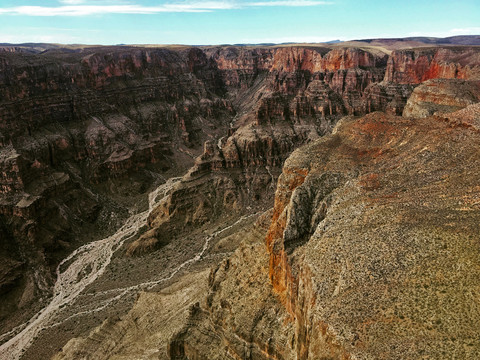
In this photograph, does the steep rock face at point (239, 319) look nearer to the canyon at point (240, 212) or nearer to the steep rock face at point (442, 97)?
the canyon at point (240, 212)

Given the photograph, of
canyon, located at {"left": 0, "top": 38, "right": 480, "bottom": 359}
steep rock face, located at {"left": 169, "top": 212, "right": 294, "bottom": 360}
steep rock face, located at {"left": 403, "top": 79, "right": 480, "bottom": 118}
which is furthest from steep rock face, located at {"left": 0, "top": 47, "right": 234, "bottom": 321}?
steep rock face, located at {"left": 403, "top": 79, "right": 480, "bottom": 118}

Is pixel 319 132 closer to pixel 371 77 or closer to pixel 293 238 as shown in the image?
pixel 371 77

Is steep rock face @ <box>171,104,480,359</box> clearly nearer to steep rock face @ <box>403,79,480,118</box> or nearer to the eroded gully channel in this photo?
the eroded gully channel

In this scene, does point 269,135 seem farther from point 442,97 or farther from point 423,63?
point 423,63

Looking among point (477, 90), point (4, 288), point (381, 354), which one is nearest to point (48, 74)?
point (4, 288)

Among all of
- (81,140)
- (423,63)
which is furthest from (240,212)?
(423,63)

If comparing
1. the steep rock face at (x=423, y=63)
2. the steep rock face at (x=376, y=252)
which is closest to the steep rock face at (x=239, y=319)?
the steep rock face at (x=376, y=252)
